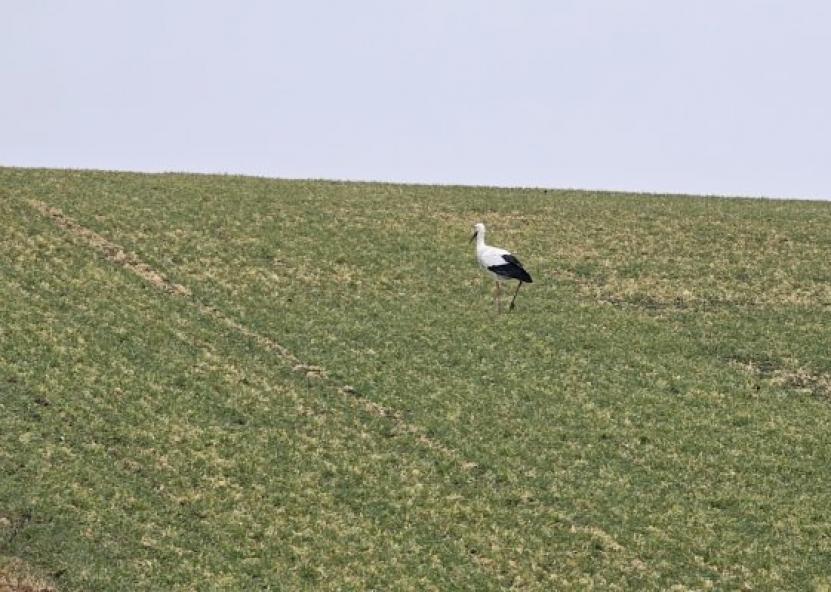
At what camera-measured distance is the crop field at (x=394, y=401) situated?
2386cm

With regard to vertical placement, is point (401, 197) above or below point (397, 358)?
above

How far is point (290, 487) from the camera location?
85.9ft

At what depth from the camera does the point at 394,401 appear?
105 ft

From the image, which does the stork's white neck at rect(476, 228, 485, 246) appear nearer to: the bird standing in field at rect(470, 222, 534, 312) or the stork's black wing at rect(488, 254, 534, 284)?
the bird standing in field at rect(470, 222, 534, 312)

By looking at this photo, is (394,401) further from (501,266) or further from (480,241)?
(480,241)

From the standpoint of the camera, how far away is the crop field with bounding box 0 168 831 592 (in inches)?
939

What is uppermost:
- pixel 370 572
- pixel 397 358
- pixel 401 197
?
pixel 401 197

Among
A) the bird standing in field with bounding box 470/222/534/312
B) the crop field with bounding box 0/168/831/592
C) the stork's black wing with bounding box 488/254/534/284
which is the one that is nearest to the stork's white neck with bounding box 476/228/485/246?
the bird standing in field with bounding box 470/222/534/312

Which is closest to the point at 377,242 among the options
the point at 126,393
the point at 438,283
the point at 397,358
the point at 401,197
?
the point at 438,283

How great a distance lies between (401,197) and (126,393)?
2982cm

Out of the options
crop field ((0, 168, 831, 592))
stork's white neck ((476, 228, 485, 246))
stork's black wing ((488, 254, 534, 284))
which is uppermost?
stork's white neck ((476, 228, 485, 246))

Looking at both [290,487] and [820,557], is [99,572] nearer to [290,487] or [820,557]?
[290,487]

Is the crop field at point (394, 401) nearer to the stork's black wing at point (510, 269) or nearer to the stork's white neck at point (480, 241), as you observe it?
the stork's black wing at point (510, 269)

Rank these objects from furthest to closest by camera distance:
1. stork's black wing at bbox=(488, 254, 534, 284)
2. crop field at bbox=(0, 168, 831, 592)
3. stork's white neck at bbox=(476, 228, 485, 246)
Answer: stork's white neck at bbox=(476, 228, 485, 246)
stork's black wing at bbox=(488, 254, 534, 284)
crop field at bbox=(0, 168, 831, 592)
